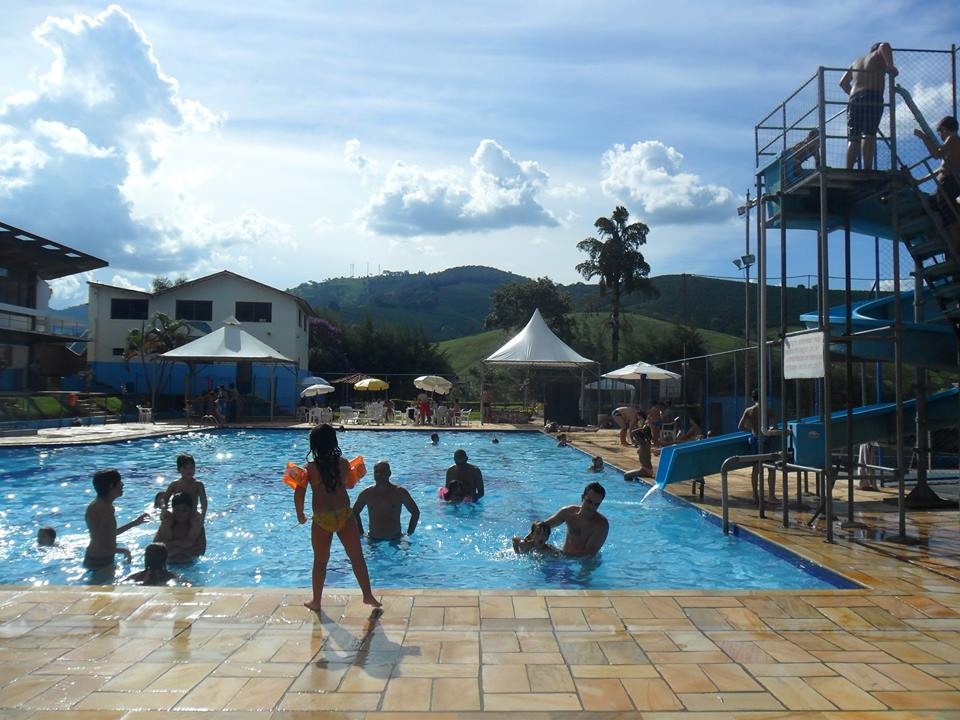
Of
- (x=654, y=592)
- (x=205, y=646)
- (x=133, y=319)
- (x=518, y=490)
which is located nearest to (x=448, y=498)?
(x=518, y=490)

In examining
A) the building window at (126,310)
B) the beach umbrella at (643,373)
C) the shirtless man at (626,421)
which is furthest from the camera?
the building window at (126,310)

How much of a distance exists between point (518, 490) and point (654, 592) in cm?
763

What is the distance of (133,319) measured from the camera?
3416cm

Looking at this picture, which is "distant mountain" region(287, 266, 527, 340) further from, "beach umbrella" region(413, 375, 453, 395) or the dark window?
"beach umbrella" region(413, 375, 453, 395)

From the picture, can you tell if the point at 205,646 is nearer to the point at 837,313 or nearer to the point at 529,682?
the point at 529,682

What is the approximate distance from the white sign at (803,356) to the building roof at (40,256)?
26.7 meters

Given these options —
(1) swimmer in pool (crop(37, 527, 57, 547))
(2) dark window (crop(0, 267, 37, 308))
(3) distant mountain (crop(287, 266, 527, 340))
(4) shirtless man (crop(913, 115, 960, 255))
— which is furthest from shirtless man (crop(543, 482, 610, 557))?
(3) distant mountain (crop(287, 266, 527, 340))

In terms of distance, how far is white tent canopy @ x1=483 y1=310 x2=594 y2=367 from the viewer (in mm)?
24500

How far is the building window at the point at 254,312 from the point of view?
113 ft

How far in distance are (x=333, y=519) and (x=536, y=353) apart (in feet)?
66.7

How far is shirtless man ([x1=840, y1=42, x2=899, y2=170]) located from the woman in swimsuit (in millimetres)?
5688

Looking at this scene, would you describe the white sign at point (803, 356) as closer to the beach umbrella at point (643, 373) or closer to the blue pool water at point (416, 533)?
the blue pool water at point (416, 533)

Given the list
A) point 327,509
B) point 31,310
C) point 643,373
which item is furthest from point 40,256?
point 327,509

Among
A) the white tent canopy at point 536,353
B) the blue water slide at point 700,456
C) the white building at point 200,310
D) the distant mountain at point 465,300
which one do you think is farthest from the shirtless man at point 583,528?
the white building at point 200,310
